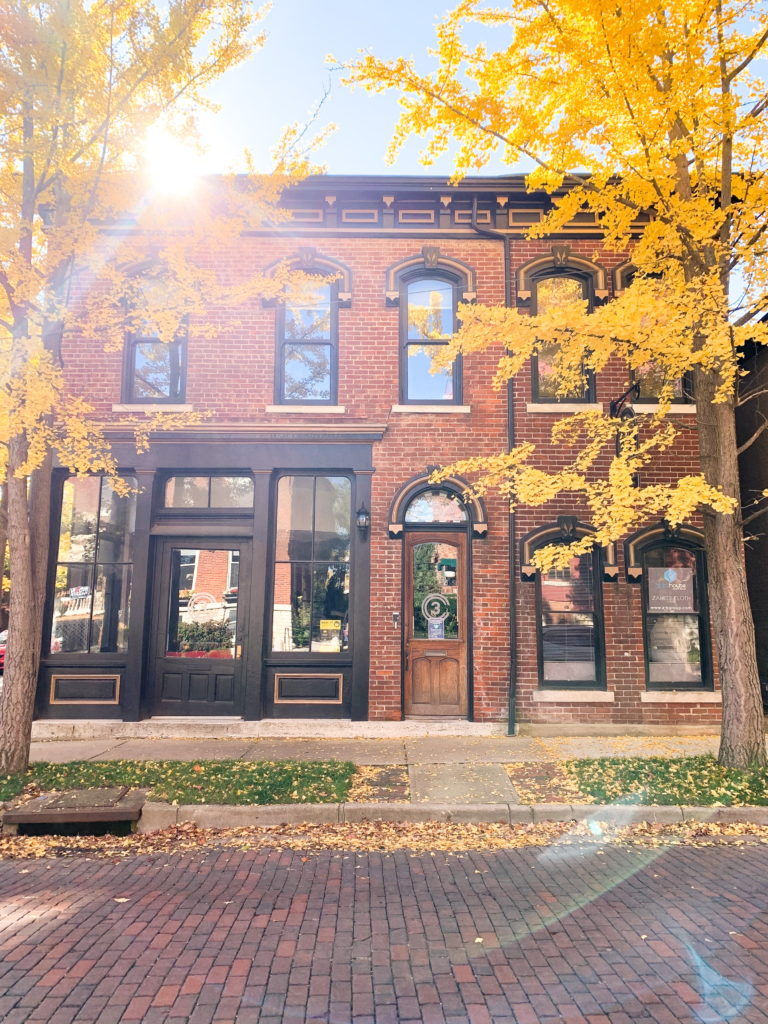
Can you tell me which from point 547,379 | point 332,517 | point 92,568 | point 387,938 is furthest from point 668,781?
point 92,568

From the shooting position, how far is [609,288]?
9766mm

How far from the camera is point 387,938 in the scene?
3760 mm

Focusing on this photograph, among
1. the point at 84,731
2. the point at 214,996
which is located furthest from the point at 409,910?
the point at 84,731

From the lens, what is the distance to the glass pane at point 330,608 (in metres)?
9.36

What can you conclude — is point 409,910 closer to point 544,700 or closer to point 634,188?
point 544,700

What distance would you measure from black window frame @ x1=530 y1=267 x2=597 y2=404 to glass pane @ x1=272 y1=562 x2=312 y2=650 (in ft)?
15.3

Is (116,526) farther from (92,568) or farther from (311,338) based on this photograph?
(311,338)

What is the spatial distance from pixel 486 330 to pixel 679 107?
2.92 metres

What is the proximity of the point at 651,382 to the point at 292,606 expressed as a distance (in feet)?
20.7

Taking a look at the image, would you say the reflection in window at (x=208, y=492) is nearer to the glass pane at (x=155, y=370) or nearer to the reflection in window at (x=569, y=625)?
the glass pane at (x=155, y=370)

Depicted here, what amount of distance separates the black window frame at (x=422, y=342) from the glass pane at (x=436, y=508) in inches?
57.0

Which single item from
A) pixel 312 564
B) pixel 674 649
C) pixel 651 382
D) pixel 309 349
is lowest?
pixel 674 649

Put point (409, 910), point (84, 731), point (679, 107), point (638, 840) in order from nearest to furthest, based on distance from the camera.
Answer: point (409, 910) < point (638, 840) < point (679, 107) < point (84, 731)

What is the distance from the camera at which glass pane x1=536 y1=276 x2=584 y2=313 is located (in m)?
9.95
